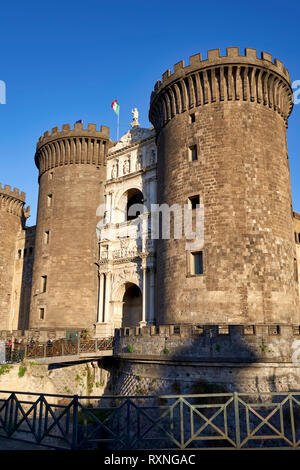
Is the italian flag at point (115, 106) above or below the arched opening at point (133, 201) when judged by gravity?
above

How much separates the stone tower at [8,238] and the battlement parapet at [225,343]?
23.9 metres

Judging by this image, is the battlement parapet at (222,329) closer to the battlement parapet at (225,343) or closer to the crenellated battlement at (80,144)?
the battlement parapet at (225,343)

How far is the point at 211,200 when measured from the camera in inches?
872

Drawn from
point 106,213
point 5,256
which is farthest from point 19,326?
point 106,213

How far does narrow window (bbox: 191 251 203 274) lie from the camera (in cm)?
2198

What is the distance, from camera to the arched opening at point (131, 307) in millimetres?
30578

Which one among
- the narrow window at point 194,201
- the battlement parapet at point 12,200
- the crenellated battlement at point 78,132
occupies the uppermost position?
the crenellated battlement at point 78,132

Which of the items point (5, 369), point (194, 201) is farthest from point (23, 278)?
point (194, 201)

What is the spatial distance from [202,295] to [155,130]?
12.8 meters

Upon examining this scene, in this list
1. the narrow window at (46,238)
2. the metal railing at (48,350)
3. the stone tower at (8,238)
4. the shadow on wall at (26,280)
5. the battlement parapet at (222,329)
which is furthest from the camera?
the stone tower at (8,238)

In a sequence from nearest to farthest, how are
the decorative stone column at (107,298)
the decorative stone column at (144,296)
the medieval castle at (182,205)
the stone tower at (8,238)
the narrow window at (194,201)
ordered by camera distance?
the medieval castle at (182,205), the narrow window at (194,201), the decorative stone column at (144,296), the decorative stone column at (107,298), the stone tower at (8,238)

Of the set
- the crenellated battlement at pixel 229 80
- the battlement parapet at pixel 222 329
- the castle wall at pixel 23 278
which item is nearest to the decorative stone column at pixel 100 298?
the castle wall at pixel 23 278

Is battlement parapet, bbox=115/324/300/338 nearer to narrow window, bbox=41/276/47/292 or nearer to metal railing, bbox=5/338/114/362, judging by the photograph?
metal railing, bbox=5/338/114/362

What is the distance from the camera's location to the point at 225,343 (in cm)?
1647
